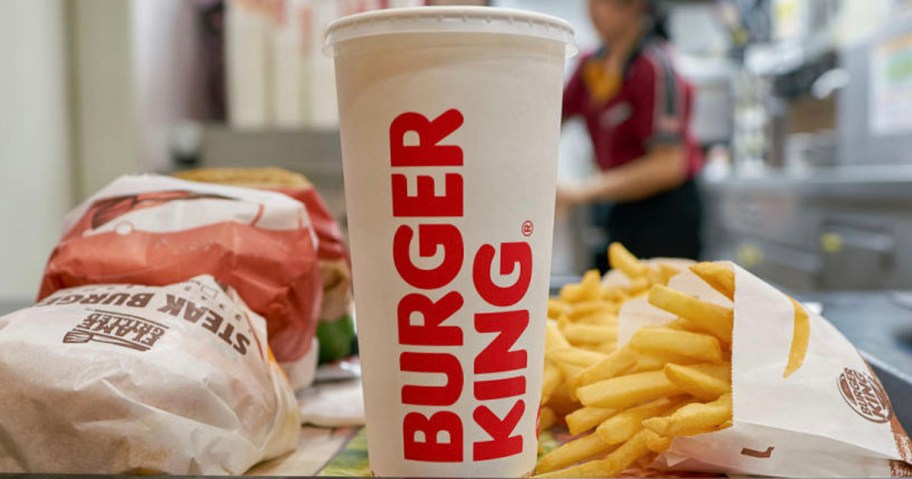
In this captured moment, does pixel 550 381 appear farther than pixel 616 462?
Yes

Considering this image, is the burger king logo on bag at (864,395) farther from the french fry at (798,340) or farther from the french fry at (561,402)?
the french fry at (561,402)

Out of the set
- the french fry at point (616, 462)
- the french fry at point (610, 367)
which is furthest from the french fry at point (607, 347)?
the french fry at point (616, 462)

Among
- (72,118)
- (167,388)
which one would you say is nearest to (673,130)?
(72,118)

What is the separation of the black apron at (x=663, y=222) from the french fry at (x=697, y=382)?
8.27 ft

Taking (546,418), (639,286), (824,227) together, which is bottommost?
(824,227)

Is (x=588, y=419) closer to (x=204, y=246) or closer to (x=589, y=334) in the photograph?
(x=589, y=334)

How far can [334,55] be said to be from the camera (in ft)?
2.15

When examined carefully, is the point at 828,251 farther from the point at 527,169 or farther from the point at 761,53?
the point at 527,169

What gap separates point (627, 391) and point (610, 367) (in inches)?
2.2

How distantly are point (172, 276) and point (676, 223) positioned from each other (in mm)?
2674

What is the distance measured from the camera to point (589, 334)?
0.92 meters

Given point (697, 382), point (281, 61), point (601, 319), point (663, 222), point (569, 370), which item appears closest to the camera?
point (697, 382)

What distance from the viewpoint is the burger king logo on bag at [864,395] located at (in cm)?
70

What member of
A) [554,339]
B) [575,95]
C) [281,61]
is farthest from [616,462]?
[575,95]
